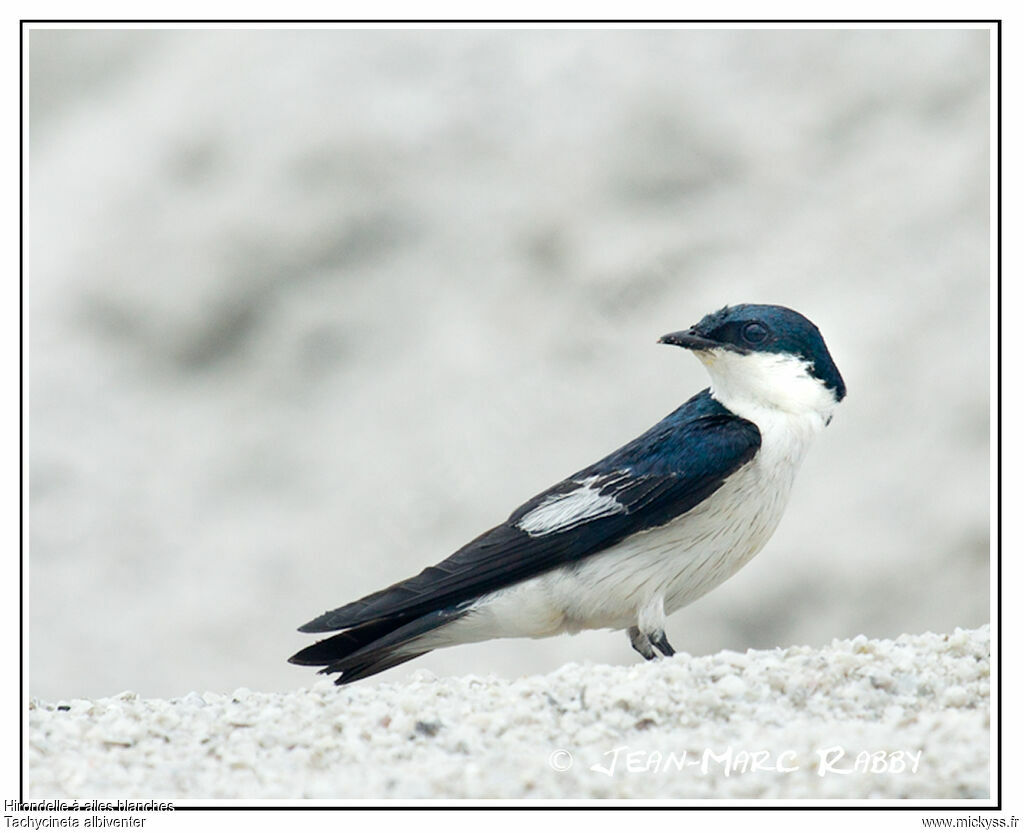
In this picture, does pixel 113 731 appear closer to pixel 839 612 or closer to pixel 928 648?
pixel 928 648

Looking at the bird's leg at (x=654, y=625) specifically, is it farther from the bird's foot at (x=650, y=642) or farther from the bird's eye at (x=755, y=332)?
the bird's eye at (x=755, y=332)

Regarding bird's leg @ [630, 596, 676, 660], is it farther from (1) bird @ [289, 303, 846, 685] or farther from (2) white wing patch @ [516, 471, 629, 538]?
(2) white wing patch @ [516, 471, 629, 538]

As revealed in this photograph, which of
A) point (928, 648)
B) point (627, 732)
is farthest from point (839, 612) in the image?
point (627, 732)

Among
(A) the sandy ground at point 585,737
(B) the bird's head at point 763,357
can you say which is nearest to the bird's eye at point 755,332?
(B) the bird's head at point 763,357

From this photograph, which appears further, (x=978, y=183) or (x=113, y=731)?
(x=978, y=183)

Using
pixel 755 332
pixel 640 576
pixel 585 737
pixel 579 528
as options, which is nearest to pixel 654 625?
pixel 640 576

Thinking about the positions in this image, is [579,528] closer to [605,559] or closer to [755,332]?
[605,559]
